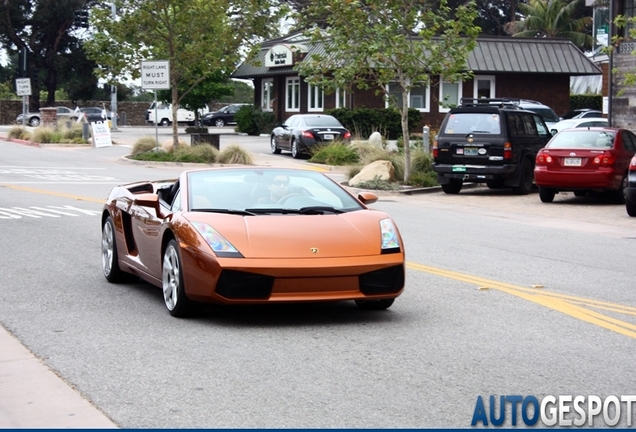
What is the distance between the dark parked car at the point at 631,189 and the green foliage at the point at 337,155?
13002mm

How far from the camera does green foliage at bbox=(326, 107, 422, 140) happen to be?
44531 millimetres

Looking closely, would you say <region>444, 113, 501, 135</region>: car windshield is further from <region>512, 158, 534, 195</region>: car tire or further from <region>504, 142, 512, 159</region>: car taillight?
<region>512, 158, 534, 195</region>: car tire

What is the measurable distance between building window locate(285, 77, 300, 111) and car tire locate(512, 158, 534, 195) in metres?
28.7

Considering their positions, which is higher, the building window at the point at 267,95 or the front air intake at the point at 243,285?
the building window at the point at 267,95

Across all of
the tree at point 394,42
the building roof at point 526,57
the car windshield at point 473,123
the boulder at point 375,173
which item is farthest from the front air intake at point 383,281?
the building roof at point 526,57

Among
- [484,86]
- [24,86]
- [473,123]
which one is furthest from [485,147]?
[24,86]

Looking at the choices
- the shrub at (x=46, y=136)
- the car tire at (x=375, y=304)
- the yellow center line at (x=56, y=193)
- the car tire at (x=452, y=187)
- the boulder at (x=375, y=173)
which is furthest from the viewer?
the shrub at (x=46, y=136)

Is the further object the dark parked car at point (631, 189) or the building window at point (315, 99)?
the building window at point (315, 99)

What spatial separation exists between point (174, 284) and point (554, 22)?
60.0 metres

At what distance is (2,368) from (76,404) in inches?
46.9

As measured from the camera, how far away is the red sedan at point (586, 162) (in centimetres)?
2098

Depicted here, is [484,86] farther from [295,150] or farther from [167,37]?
[167,37]

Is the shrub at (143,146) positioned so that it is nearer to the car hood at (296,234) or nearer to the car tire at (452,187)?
the car tire at (452,187)

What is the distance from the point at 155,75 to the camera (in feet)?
112
